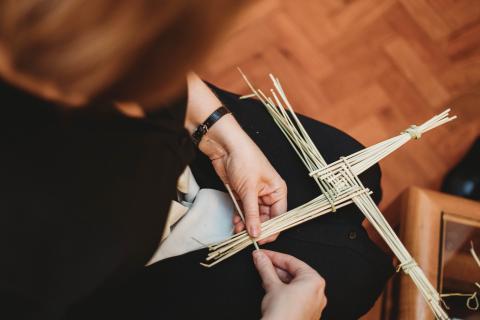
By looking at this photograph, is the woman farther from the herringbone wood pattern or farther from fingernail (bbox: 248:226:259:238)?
the herringbone wood pattern

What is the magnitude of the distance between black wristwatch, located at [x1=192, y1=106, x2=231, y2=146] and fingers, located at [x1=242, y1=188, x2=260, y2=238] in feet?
0.52

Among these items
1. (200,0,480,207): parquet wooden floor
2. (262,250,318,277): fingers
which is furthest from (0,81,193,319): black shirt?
(200,0,480,207): parquet wooden floor

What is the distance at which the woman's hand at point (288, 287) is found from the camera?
0.71 meters

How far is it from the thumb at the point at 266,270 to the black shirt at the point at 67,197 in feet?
0.85

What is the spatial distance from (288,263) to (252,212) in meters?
0.12

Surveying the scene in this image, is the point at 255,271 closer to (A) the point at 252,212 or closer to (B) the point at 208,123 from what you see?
(A) the point at 252,212

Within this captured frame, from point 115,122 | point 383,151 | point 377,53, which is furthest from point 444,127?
point 115,122

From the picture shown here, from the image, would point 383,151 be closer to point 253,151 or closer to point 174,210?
point 253,151

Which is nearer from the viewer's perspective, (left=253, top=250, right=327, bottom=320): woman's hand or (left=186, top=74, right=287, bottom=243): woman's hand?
(left=253, top=250, right=327, bottom=320): woman's hand

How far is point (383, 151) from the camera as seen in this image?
33.9 inches

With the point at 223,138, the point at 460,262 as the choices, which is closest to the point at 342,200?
the point at 223,138

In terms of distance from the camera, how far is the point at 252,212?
0.80m

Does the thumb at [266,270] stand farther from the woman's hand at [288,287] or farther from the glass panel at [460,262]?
the glass panel at [460,262]

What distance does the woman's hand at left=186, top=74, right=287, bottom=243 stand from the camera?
0.83 metres
